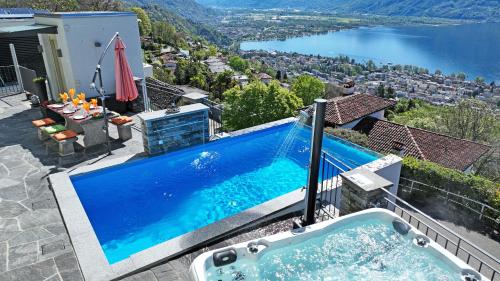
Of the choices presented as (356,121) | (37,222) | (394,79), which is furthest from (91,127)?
(394,79)

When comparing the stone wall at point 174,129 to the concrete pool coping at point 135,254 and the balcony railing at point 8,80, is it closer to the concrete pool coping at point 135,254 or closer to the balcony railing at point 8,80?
the concrete pool coping at point 135,254

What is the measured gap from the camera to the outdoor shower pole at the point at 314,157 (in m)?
4.76

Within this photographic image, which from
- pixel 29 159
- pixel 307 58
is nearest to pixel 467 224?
pixel 29 159

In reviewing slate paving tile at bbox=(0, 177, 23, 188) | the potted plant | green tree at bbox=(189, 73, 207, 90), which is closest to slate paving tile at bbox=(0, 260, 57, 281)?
slate paving tile at bbox=(0, 177, 23, 188)

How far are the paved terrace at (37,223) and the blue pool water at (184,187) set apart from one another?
761mm

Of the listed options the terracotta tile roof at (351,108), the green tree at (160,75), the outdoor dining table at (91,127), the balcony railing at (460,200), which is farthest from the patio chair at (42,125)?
the green tree at (160,75)

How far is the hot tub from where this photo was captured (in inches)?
182

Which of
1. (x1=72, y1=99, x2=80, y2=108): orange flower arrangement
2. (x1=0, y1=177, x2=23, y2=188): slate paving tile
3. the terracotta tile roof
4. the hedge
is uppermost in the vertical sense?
(x1=72, y1=99, x2=80, y2=108): orange flower arrangement

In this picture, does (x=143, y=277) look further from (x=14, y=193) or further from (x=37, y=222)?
(x=14, y=193)

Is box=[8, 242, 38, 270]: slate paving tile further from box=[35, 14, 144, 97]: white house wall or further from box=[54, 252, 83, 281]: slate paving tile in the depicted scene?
box=[35, 14, 144, 97]: white house wall

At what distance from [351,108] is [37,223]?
18.3 metres

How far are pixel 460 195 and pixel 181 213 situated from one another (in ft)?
28.9

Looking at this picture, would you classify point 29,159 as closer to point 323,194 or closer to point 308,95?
point 323,194

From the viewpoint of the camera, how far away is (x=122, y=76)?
9.47 m
